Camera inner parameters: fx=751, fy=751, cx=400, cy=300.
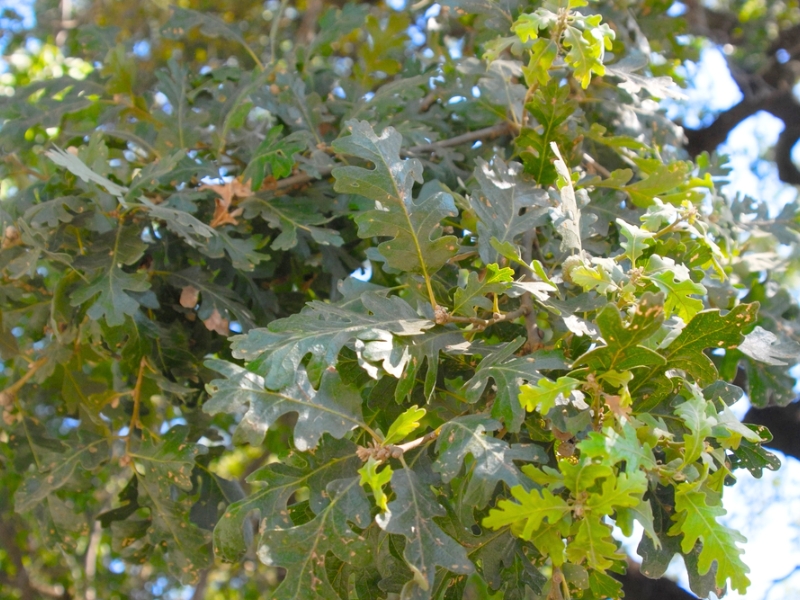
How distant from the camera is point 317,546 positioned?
91 centimetres

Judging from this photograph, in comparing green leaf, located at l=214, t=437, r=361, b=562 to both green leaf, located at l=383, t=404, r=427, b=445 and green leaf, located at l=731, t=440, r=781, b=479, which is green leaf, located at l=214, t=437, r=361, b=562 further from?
green leaf, located at l=731, t=440, r=781, b=479

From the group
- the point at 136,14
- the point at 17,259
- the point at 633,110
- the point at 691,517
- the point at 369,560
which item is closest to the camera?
the point at 691,517

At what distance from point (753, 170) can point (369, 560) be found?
236cm

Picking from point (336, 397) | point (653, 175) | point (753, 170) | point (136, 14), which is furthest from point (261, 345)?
point (136, 14)

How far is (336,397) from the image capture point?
98 centimetres

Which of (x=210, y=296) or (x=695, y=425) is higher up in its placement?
(x=695, y=425)

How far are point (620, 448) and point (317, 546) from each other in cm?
38

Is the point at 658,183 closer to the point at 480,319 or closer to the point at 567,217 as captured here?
the point at 567,217

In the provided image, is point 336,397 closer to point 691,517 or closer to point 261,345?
point 261,345

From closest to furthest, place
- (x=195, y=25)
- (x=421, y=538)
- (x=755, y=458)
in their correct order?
(x=421, y=538), (x=755, y=458), (x=195, y=25)

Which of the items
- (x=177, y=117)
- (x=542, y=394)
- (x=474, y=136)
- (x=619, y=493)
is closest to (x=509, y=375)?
(x=542, y=394)

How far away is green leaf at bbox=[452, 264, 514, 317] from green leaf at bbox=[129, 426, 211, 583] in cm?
51

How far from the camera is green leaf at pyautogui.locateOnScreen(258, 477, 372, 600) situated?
90 centimetres

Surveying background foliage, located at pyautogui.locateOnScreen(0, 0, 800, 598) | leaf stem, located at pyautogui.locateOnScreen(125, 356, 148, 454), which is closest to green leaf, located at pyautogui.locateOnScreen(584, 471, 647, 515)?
background foliage, located at pyautogui.locateOnScreen(0, 0, 800, 598)
